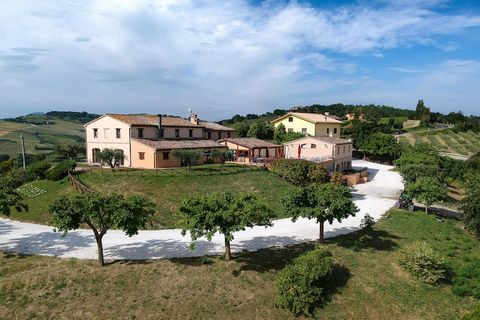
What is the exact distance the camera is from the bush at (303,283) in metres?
16.4

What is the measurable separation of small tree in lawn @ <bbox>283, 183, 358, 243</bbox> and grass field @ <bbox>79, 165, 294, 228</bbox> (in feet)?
22.5

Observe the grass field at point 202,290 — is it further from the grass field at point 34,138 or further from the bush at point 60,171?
the grass field at point 34,138

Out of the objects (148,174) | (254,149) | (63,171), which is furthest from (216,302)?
(254,149)

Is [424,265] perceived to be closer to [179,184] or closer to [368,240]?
[368,240]

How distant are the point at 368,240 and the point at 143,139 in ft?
94.4

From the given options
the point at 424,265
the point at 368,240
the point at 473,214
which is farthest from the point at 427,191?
the point at 424,265

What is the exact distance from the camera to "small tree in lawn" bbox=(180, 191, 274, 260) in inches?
707

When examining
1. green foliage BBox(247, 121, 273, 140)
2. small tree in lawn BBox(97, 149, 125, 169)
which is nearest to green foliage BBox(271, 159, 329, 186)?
small tree in lawn BBox(97, 149, 125, 169)

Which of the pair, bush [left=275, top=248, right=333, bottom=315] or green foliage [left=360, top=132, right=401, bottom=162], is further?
green foliage [left=360, top=132, right=401, bottom=162]

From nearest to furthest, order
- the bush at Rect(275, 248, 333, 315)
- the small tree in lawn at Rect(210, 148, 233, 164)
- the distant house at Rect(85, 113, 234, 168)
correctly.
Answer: the bush at Rect(275, 248, 333, 315) → the distant house at Rect(85, 113, 234, 168) → the small tree in lawn at Rect(210, 148, 233, 164)

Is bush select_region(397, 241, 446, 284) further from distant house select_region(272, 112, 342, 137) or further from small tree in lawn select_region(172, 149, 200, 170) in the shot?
distant house select_region(272, 112, 342, 137)

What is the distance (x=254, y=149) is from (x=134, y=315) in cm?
3608

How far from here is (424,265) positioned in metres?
19.7

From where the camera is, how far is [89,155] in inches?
1845
